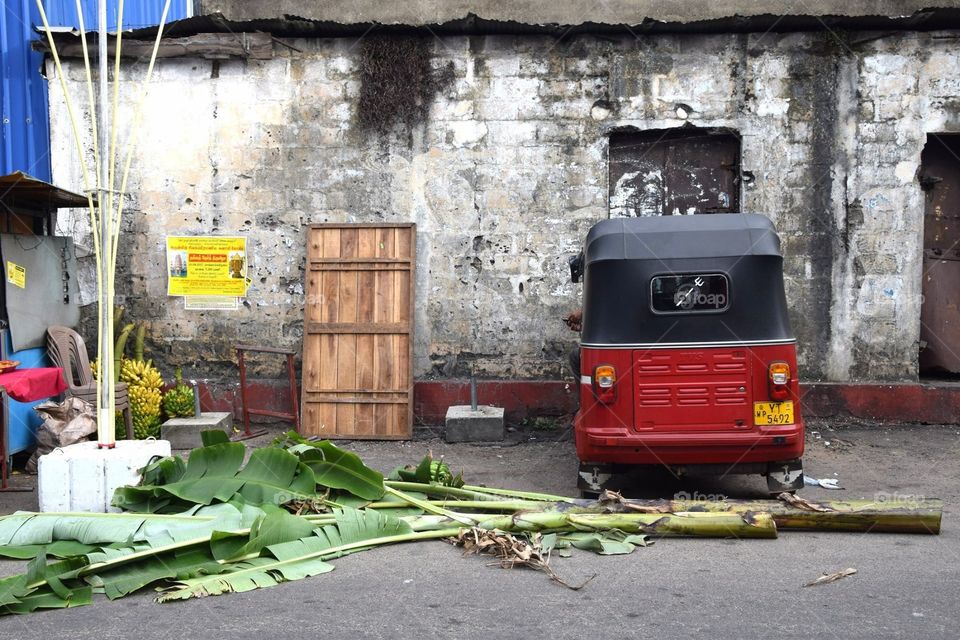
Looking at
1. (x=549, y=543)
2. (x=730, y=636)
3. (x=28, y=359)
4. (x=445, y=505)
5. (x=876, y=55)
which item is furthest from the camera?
(x=876, y=55)

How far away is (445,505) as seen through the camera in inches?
219

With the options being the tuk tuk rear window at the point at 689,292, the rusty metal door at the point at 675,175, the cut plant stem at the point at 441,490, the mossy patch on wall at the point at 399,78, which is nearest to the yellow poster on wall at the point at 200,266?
the mossy patch on wall at the point at 399,78

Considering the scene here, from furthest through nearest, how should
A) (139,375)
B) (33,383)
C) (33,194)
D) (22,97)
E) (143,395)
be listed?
(22,97), (139,375), (143,395), (33,194), (33,383)

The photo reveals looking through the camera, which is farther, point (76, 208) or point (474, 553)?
point (76, 208)

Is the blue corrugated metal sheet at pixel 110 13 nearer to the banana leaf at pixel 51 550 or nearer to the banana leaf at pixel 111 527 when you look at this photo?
the banana leaf at pixel 111 527

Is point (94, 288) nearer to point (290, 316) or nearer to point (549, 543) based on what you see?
point (290, 316)

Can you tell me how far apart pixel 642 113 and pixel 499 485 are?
4668 mm

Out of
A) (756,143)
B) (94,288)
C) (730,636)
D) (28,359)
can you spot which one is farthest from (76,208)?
(730,636)

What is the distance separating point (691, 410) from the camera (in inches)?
236

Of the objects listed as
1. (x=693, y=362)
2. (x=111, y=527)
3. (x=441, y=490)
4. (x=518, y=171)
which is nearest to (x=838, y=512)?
(x=693, y=362)

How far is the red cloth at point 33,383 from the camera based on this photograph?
7.27 meters

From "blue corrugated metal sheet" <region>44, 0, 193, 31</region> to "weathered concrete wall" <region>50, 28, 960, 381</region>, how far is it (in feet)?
1.91

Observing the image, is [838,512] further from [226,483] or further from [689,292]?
[226,483]

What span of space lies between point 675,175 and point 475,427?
3697 mm
